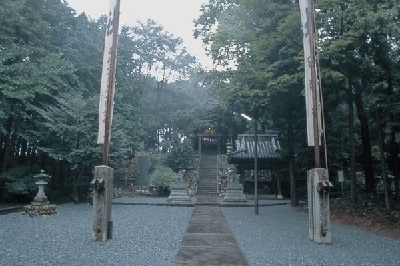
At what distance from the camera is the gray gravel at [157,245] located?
5391 mm

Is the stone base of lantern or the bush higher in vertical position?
the bush

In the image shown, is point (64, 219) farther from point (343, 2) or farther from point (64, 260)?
point (343, 2)

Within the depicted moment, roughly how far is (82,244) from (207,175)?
19451mm

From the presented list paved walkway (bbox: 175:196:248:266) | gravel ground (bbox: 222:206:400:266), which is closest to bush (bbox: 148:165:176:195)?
paved walkway (bbox: 175:196:248:266)

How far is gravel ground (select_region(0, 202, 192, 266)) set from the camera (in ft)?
17.3

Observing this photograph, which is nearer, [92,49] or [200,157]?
[92,49]

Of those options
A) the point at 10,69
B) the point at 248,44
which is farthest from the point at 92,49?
the point at 248,44

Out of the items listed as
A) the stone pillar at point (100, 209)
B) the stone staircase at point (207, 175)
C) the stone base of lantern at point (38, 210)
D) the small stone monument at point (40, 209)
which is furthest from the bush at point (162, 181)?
the stone pillar at point (100, 209)

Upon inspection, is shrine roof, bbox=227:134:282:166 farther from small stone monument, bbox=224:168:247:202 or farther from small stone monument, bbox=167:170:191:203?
small stone monument, bbox=167:170:191:203

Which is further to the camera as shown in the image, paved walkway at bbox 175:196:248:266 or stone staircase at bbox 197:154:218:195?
stone staircase at bbox 197:154:218:195

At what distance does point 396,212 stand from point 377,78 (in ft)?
16.5

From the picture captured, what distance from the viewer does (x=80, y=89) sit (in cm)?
1822

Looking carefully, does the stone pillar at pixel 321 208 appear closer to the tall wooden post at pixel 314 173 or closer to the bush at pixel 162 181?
the tall wooden post at pixel 314 173

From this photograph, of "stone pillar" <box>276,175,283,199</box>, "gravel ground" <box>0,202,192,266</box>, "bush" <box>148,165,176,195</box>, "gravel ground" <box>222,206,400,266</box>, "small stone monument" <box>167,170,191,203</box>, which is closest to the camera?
"gravel ground" <box>0,202,192,266</box>
